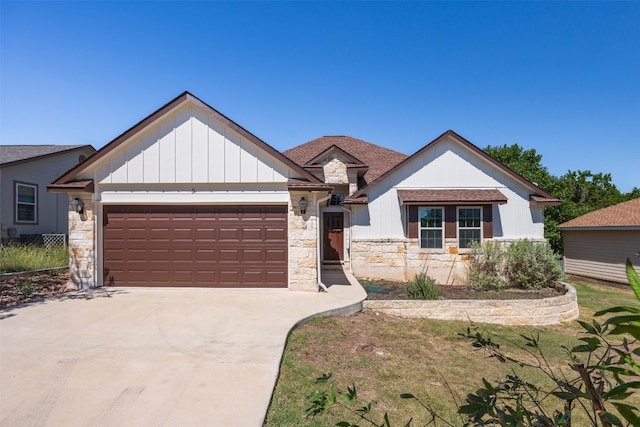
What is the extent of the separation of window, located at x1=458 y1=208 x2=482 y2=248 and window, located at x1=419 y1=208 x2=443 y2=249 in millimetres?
729

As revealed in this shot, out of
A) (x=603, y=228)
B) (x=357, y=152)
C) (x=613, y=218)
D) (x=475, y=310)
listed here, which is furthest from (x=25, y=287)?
(x=613, y=218)

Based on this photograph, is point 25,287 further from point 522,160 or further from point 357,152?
point 522,160

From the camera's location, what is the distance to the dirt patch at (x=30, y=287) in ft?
27.1

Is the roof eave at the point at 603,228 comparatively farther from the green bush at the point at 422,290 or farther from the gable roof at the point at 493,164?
the green bush at the point at 422,290

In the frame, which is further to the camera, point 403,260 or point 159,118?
point 403,260

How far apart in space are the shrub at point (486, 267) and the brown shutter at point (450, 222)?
30.9 inches

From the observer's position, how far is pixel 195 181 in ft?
30.8

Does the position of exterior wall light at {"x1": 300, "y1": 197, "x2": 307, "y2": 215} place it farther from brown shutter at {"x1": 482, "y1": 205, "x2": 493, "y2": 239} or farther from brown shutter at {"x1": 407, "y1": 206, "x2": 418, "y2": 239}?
brown shutter at {"x1": 482, "y1": 205, "x2": 493, "y2": 239}

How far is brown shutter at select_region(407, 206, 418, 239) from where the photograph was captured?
42.6ft

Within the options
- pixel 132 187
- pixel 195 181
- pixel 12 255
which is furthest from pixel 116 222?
pixel 12 255

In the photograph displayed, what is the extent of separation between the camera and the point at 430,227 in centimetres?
1302

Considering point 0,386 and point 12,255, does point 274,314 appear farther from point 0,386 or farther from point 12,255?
point 12,255

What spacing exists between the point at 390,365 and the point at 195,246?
6235 millimetres

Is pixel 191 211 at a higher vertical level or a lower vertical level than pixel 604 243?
higher
